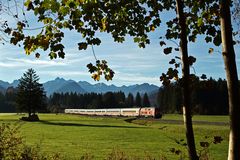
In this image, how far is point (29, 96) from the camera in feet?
344

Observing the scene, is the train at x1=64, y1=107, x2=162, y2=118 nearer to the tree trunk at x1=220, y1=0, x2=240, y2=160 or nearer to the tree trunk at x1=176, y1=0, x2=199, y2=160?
the tree trunk at x1=176, y1=0, x2=199, y2=160

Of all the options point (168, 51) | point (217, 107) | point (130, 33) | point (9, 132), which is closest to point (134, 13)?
point (130, 33)

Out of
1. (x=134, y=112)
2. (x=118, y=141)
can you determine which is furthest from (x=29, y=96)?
(x=118, y=141)

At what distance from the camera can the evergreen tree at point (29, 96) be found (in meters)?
104

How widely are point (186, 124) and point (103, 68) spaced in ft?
5.53

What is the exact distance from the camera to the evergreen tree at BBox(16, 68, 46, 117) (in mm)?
103812

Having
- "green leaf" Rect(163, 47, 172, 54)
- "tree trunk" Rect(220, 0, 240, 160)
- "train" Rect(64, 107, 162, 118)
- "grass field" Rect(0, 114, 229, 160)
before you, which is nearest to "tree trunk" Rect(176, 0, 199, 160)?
"green leaf" Rect(163, 47, 172, 54)

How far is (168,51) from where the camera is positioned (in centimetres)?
589

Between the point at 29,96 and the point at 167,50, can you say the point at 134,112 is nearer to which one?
the point at 29,96

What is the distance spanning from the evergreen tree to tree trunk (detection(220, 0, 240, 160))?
10044 centimetres

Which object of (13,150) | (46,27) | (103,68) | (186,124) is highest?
(46,27)

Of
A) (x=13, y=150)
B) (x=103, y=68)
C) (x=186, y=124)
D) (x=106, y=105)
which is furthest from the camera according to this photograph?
(x=106, y=105)

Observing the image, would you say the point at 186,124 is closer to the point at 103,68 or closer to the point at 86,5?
the point at 103,68

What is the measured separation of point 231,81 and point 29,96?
103 m
